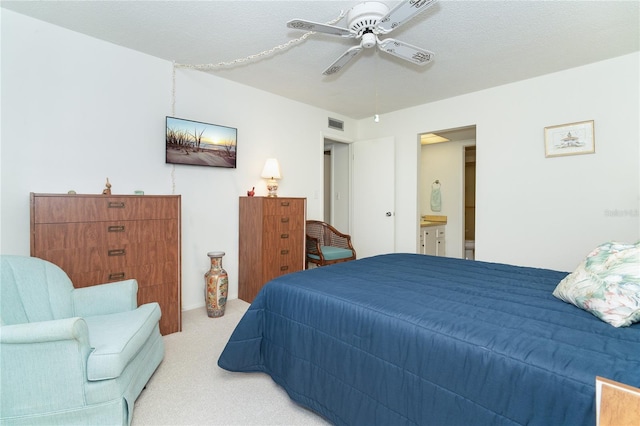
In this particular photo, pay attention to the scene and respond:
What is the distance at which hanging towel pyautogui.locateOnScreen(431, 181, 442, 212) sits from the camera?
579 cm

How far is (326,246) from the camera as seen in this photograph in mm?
4047

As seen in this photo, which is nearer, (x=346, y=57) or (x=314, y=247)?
(x=346, y=57)

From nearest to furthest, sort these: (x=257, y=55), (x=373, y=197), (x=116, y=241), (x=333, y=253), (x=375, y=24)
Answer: (x=375, y=24)
(x=116, y=241)
(x=257, y=55)
(x=333, y=253)
(x=373, y=197)

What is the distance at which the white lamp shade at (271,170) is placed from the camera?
356cm

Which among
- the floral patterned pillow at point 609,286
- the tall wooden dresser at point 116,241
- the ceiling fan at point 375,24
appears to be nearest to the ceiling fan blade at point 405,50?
the ceiling fan at point 375,24

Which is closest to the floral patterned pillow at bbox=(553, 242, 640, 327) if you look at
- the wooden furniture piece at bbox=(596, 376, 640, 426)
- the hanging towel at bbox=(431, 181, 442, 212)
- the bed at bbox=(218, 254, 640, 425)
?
the bed at bbox=(218, 254, 640, 425)

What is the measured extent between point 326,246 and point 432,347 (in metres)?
3.01

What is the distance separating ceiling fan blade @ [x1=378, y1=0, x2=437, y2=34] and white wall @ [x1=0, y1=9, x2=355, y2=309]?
2.09 meters

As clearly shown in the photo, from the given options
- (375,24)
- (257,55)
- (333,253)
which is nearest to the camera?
(375,24)

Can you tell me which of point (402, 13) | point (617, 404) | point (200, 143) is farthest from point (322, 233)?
point (617, 404)

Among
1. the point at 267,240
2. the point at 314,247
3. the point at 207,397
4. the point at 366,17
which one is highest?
the point at 366,17

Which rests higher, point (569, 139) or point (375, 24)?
point (375, 24)

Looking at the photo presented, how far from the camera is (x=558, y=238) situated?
3.13m

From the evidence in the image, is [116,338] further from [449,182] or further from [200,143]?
[449,182]
